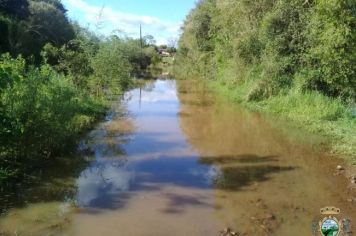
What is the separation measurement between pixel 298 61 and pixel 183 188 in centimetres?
1233

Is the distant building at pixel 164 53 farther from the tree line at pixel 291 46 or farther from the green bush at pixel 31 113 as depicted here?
the green bush at pixel 31 113

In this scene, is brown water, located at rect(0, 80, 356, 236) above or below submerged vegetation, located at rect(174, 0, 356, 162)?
below

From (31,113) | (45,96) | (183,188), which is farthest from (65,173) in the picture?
(183,188)

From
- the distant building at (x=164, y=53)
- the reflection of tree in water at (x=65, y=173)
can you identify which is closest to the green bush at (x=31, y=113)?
the reflection of tree in water at (x=65, y=173)

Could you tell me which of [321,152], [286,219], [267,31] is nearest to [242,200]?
[286,219]

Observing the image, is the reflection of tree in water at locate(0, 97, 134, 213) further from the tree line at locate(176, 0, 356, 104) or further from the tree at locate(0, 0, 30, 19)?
the tree at locate(0, 0, 30, 19)

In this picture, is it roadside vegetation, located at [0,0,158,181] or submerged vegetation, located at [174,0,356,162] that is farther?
submerged vegetation, located at [174,0,356,162]

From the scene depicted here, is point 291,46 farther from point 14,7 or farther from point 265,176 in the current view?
point 14,7

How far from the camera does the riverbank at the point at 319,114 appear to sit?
39.6 feet

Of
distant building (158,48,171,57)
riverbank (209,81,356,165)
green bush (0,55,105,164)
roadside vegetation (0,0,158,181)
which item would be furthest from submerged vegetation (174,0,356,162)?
distant building (158,48,171,57)

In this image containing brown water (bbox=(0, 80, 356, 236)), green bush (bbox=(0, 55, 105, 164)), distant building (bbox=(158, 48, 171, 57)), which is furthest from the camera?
distant building (bbox=(158, 48, 171, 57))

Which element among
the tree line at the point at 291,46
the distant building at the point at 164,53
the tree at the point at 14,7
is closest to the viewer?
the tree line at the point at 291,46

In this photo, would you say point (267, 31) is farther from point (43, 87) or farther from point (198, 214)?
point (198, 214)

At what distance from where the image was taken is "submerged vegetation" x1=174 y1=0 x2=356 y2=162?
50.3 feet
